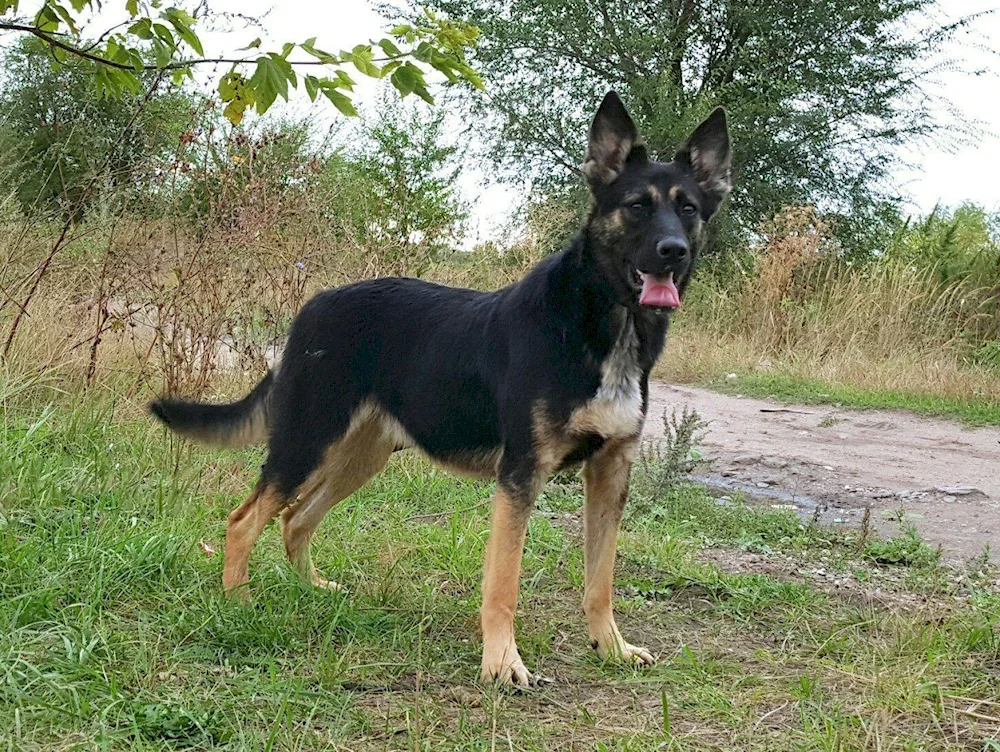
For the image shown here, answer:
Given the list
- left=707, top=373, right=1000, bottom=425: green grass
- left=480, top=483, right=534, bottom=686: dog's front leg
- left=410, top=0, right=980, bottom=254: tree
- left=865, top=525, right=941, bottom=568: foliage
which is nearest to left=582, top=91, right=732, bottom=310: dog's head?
left=480, top=483, right=534, bottom=686: dog's front leg

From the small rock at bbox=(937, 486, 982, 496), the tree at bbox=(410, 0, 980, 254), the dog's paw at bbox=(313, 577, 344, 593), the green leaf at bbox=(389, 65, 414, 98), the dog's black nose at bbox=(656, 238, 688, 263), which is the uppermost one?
the tree at bbox=(410, 0, 980, 254)

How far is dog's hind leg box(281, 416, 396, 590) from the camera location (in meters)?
3.99

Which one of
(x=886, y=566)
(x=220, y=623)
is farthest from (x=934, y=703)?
(x=220, y=623)

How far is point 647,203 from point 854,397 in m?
7.29

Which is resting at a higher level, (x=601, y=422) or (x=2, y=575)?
(x=601, y=422)

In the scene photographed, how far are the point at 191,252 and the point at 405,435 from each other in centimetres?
271

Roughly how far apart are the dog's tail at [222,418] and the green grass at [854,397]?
7.25 m

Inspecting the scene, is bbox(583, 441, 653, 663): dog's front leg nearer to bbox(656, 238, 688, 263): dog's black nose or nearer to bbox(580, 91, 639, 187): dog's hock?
bbox(656, 238, 688, 263): dog's black nose

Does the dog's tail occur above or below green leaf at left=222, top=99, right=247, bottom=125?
below

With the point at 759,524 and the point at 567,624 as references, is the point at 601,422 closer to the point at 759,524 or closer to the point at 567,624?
the point at 567,624

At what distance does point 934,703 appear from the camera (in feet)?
9.34

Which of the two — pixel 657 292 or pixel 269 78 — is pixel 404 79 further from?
pixel 657 292

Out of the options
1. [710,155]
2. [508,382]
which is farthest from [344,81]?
[710,155]

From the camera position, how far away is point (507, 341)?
3.56m
